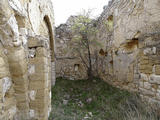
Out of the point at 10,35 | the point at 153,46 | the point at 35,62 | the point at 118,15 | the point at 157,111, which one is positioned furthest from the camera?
the point at 118,15

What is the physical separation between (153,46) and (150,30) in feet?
1.45

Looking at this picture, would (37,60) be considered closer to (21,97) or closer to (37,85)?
(37,85)

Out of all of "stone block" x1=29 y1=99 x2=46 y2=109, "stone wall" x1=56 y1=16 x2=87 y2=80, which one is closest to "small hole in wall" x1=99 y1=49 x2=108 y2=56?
"stone wall" x1=56 y1=16 x2=87 y2=80

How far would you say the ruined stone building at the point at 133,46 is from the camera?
243cm

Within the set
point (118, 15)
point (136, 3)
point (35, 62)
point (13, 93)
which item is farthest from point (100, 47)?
point (13, 93)

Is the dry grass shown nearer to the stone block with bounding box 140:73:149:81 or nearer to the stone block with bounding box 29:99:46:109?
the stone block with bounding box 140:73:149:81

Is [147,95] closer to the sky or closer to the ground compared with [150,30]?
closer to the ground

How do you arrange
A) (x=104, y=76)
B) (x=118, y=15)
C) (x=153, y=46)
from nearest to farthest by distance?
(x=153, y=46) → (x=118, y=15) → (x=104, y=76)

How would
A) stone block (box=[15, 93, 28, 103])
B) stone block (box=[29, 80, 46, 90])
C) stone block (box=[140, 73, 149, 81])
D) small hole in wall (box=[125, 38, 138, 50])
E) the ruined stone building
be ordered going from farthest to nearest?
small hole in wall (box=[125, 38, 138, 50]), stone block (box=[140, 73, 149, 81]), the ruined stone building, stone block (box=[29, 80, 46, 90]), stone block (box=[15, 93, 28, 103])

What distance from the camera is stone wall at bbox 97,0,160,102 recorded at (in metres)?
2.44

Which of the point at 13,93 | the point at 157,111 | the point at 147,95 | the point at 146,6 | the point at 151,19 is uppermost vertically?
the point at 146,6

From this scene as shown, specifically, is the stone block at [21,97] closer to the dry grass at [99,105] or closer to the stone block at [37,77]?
the stone block at [37,77]

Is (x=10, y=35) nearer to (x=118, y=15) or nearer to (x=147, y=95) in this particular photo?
(x=147, y=95)

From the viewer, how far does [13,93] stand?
1.69m
